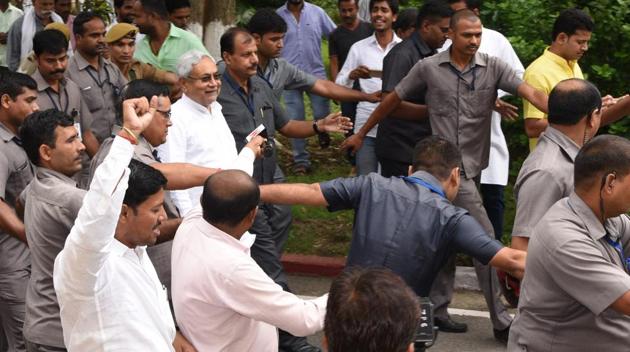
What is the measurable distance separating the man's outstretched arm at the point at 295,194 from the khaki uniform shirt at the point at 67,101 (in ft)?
9.42

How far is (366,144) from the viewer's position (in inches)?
382

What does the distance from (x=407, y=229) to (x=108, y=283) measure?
1.49m

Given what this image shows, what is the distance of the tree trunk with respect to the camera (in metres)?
12.1

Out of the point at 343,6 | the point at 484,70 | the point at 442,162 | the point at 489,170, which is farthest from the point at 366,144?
the point at 442,162

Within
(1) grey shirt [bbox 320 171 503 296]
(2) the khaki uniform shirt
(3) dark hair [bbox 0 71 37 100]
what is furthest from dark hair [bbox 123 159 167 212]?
(2) the khaki uniform shirt

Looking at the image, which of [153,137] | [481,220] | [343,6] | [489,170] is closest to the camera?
[153,137]

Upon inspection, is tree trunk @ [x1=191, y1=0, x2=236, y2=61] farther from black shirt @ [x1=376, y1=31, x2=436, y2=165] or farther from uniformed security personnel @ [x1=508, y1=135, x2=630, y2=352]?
uniformed security personnel @ [x1=508, y1=135, x2=630, y2=352]

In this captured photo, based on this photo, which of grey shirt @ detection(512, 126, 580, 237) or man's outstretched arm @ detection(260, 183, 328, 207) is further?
grey shirt @ detection(512, 126, 580, 237)

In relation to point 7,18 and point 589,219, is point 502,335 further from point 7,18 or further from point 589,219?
point 7,18

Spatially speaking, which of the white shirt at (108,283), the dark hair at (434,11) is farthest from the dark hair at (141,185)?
the dark hair at (434,11)

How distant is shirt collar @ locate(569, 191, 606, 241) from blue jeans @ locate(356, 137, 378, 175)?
15.4 ft

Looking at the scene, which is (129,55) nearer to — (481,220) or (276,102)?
(276,102)

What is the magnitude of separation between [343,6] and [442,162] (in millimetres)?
6722

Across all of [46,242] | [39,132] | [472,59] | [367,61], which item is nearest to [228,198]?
[46,242]
